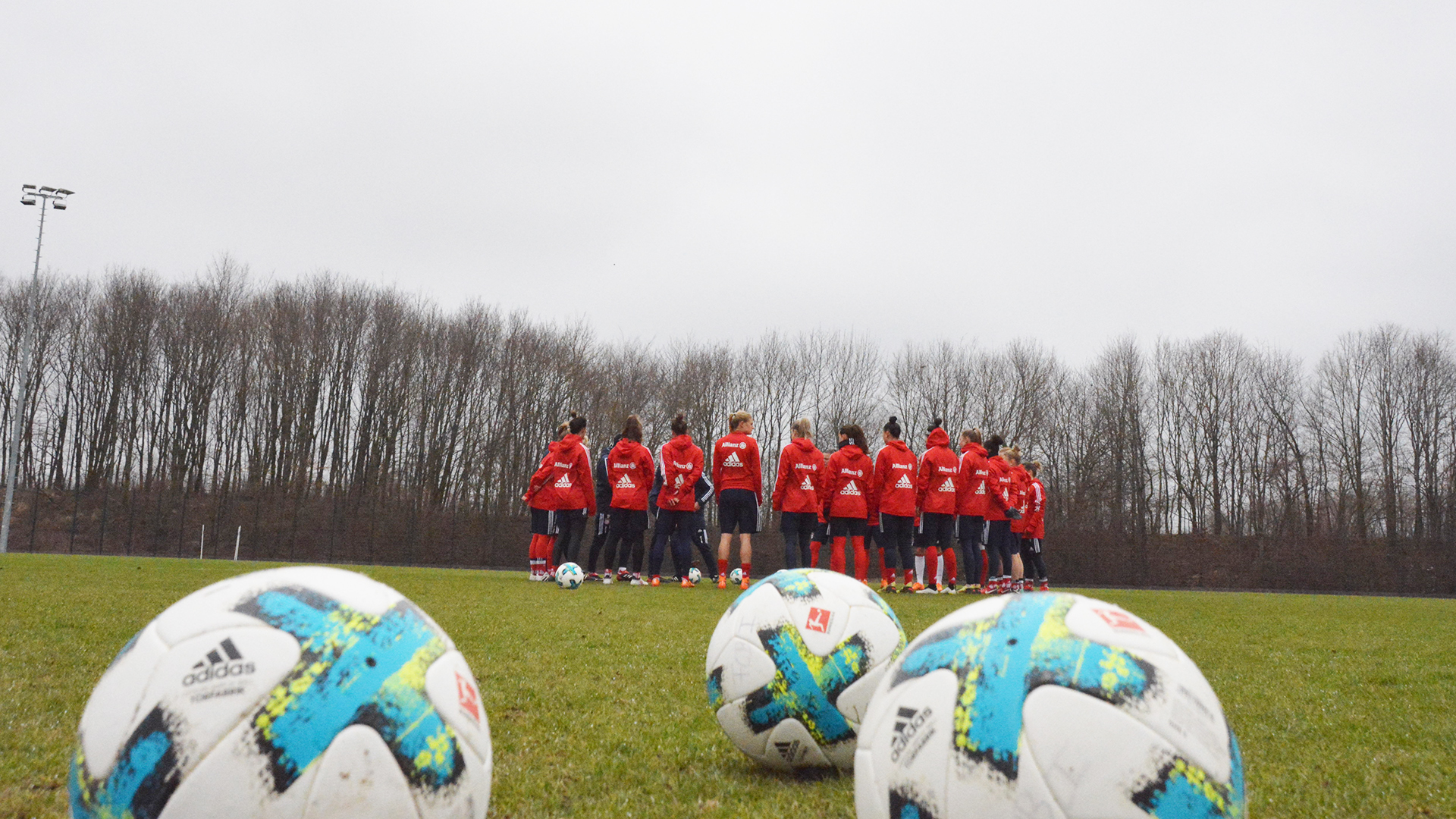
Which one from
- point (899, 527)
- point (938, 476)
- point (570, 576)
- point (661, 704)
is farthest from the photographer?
point (899, 527)

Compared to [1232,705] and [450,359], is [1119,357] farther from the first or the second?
[1232,705]

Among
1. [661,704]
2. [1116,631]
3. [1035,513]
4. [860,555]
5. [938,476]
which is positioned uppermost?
[938,476]

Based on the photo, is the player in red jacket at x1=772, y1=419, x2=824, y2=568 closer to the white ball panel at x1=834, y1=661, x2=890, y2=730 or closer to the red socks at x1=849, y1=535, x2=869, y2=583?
the red socks at x1=849, y1=535, x2=869, y2=583

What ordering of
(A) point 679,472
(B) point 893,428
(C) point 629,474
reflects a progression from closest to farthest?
(B) point 893,428 → (A) point 679,472 → (C) point 629,474

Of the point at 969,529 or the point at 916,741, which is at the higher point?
the point at 969,529

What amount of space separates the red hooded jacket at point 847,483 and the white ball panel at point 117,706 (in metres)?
11.2

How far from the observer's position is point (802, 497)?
42.7ft

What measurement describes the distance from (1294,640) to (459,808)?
8.70m

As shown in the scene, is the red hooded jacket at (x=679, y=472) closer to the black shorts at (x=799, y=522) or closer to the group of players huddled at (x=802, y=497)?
the group of players huddled at (x=802, y=497)

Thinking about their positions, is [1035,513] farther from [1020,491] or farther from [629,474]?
[629,474]

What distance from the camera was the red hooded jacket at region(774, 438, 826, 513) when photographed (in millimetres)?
12931

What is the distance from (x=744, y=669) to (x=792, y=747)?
33cm

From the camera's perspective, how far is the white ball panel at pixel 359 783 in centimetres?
196

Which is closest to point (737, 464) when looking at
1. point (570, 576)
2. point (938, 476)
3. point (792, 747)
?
point (570, 576)
